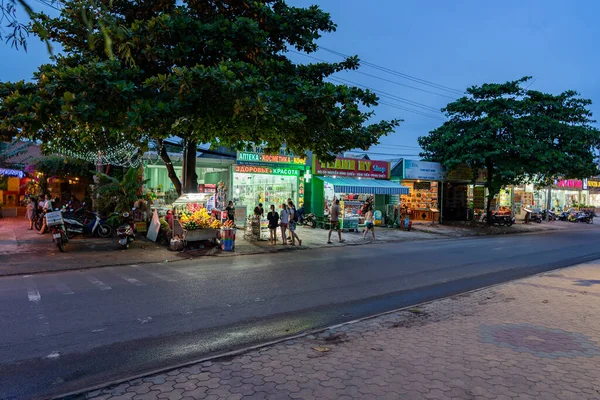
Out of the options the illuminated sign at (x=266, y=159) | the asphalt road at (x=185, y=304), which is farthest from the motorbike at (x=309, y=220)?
the asphalt road at (x=185, y=304)

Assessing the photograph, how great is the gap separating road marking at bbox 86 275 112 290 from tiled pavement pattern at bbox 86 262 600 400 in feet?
16.4

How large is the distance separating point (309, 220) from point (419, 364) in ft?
61.5

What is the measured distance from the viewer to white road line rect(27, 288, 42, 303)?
24.4ft

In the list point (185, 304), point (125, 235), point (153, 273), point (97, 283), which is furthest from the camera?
point (125, 235)

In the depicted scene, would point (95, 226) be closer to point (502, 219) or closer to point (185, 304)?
point (185, 304)

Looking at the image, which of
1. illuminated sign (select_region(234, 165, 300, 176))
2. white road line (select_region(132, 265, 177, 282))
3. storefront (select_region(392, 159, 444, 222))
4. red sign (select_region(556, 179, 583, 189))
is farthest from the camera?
red sign (select_region(556, 179, 583, 189))

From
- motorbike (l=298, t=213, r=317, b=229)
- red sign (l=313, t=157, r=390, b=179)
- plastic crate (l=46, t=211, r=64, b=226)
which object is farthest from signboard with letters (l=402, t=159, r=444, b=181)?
plastic crate (l=46, t=211, r=64, b=226)

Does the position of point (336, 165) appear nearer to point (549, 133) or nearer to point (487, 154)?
point (487, 154)

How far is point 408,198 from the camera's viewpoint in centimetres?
3070

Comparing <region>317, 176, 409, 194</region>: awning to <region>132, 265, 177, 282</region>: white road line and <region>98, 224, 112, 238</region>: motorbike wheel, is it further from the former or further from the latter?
<region>132, 265, 177, 282</region>: white road line

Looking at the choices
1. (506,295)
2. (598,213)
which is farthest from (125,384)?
(598,213)

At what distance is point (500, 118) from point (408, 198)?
833 cm

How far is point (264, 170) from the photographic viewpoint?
22.1 m

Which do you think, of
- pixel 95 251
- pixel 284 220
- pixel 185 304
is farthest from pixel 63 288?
pixel 284 220
